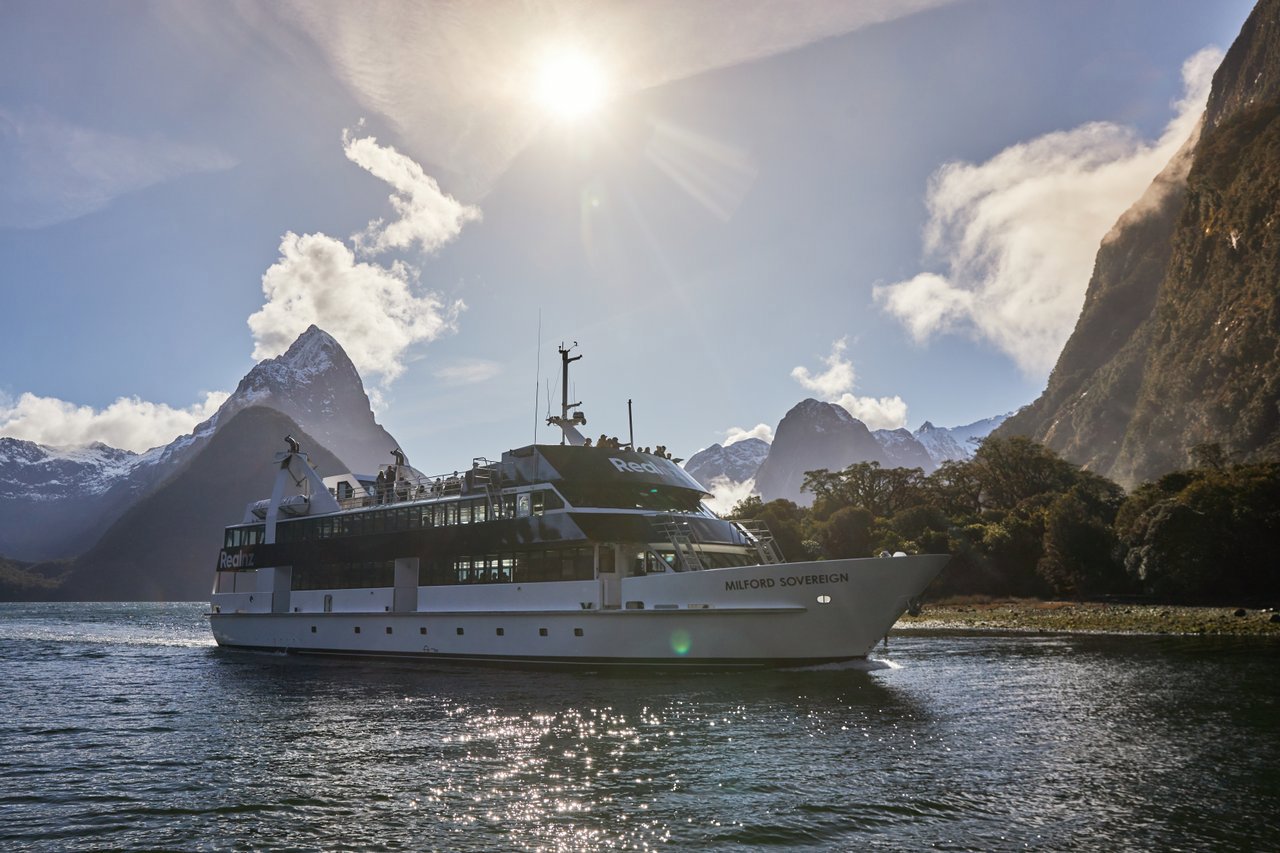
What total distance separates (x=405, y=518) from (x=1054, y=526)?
55.2 metres

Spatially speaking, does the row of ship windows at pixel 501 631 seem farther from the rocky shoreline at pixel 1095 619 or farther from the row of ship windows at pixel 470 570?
the rocky shoreline at pixel 1095 619

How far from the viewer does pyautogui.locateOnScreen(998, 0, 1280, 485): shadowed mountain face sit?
374 ft

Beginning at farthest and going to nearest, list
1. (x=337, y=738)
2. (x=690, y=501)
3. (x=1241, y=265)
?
1. (x=1241, y=265)
2. (x=690, y=501)
3. (x=337, y=738)

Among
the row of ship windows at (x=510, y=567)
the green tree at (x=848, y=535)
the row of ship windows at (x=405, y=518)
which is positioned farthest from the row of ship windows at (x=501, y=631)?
the green tree at (x=848, y=535)

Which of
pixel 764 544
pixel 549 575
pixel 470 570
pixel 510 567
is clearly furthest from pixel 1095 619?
pixel 470 570

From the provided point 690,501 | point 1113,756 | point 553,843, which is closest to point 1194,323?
point 690,501

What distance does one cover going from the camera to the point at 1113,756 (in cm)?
1529

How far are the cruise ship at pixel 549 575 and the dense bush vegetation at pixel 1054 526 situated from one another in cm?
1202

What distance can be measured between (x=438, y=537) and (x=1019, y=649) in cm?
2622

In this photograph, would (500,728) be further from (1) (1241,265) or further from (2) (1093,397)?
(2) (1093,397)

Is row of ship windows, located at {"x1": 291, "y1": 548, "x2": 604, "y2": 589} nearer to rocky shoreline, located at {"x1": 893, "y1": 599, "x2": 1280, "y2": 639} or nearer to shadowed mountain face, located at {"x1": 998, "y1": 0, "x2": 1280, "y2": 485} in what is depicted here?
rocky shoreline, located at {"x1": 893, "y1": 599, "x2": 1280, "y2": 639}

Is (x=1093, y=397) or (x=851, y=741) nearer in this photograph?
(x=851, y=741)

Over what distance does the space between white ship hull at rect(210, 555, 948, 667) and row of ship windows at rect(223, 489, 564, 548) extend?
9.32 ft

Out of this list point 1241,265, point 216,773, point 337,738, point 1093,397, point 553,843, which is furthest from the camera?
point 1093,397
